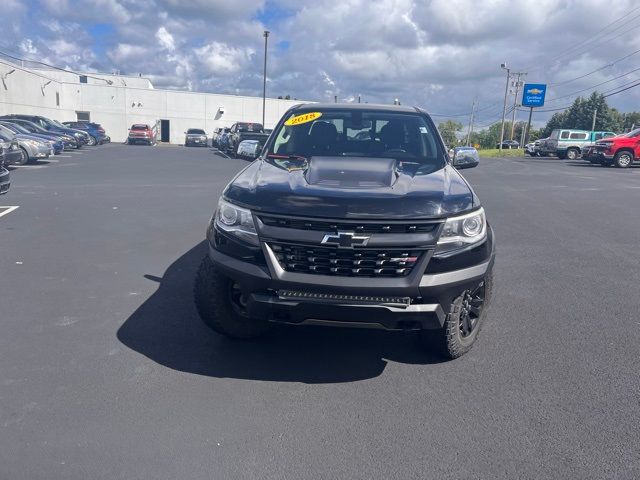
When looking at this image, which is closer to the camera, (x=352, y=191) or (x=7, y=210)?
(x=352, y=191)

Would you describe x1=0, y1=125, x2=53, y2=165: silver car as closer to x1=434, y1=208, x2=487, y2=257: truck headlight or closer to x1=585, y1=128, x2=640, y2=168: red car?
x1=434, y1=208, x2=487, y2=257: truck headlight

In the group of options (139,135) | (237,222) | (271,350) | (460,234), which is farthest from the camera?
(139,135)

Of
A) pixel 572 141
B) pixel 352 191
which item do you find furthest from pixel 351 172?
pixel 572 141

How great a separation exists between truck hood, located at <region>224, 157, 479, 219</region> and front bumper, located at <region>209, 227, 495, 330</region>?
13.4 inches

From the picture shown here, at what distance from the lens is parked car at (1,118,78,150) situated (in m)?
25.1

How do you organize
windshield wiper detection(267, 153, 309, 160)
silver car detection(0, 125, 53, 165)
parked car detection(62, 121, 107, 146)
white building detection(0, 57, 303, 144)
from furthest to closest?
1. white building detection(0, 57, 303, 144)
2. parked car detection(62, 121, 107, 146)
3. silver car detection(0, 125, 53, 165)
4. windshield wiper detection(267, 153, 309, 160)

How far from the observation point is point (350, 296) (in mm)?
3439

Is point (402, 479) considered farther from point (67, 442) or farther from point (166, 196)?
point (166, 196)

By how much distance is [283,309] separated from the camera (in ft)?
11.5

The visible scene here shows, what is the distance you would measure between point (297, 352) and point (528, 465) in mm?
1821

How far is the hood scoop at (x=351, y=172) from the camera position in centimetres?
381

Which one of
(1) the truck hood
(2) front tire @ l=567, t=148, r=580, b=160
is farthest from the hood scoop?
(2) front tire @ l=567, t=148, r=580, b=160

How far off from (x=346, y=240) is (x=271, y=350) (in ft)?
4.15

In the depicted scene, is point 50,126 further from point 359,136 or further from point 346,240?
point 346,240
